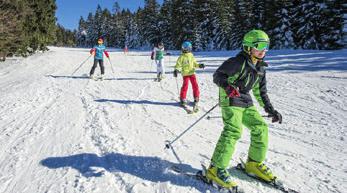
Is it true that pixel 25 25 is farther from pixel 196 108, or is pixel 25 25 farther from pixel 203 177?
pixel 203 177

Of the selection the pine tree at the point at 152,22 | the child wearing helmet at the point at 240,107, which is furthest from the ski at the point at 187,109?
the pine tree at the point at 152,22

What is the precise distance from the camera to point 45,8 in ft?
107

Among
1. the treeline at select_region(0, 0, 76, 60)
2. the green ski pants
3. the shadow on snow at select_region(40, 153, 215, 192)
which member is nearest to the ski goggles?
the green ski pants

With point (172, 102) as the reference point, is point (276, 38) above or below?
above

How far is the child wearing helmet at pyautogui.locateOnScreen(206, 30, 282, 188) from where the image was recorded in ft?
14.4

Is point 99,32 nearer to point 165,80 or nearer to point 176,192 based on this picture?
point 165,80

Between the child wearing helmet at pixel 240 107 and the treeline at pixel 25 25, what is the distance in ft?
63.8

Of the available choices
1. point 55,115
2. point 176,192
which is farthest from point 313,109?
point 55,115

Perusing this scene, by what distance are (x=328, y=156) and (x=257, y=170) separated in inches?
74.2

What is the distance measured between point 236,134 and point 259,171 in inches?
29.3

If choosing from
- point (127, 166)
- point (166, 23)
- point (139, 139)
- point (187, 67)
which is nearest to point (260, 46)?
point (127, 166)

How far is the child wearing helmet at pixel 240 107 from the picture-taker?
4379mm

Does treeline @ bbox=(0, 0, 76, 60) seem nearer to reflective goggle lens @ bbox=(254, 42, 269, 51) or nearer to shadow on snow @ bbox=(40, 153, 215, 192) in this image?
shadow on snow @ bbox=(40, 153, 215, 192)

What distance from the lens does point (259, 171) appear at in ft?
15.5
